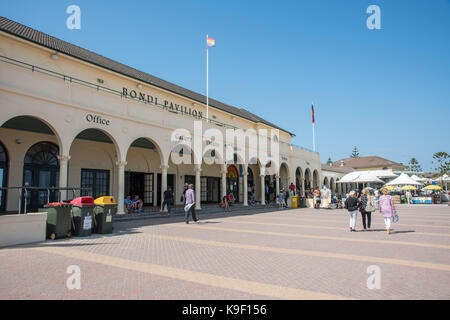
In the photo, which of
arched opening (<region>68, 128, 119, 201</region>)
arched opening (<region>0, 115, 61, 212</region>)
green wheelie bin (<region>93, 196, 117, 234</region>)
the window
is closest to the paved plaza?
green wheelie bin (<region>93, 196, 117, 234</region>)

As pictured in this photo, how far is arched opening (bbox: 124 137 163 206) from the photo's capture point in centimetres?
2100

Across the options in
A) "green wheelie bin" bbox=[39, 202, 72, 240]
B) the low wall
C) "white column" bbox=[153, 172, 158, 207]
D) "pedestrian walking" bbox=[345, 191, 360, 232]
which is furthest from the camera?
"white column" bbox=[153, 172, 158, 207]

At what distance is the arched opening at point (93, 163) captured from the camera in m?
17.6

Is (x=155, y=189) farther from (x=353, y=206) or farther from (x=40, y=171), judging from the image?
(x=353, y=206)

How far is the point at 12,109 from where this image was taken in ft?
37.1

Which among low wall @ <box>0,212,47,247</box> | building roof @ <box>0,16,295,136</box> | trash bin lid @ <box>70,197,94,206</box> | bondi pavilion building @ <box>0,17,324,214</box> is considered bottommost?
low wall @ <box>0,212,47,247</box>

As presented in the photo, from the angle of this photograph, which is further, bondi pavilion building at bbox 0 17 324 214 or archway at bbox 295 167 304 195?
archway at bbox 295 167 304 195

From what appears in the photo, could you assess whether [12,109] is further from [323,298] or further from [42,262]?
[323,298]

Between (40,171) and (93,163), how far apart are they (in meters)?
3.05

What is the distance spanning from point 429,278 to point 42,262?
7324mm

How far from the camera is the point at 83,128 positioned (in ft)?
45.1

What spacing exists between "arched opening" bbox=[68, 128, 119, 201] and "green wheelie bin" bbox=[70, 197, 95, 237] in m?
7.57

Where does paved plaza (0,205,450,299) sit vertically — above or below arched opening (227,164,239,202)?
below

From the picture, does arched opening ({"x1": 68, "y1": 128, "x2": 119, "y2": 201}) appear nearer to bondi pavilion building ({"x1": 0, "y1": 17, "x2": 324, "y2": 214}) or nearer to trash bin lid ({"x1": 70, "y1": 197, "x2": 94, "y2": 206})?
bondi pavilion building ({"x1": 0, "y1": 17, "x2": 324, "y2": 214})
